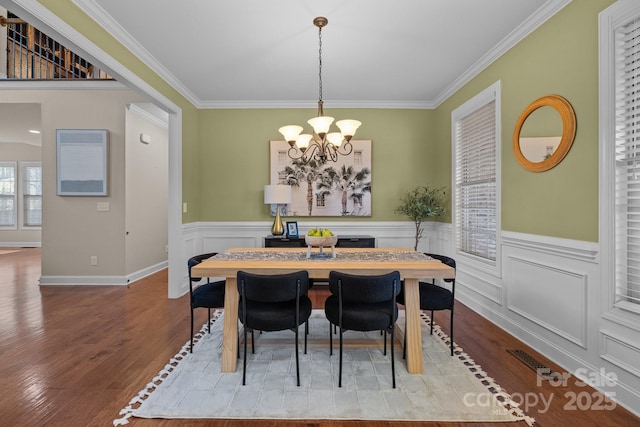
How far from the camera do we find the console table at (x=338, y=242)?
14.1ft

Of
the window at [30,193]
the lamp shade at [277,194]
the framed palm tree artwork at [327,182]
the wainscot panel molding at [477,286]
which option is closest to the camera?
the wainscot panel molding at [477,286]

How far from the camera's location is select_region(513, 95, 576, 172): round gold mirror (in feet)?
7.48

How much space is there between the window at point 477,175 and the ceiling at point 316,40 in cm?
47

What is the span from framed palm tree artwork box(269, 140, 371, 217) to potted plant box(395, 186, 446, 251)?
1.86ft

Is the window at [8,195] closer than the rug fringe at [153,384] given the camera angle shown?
No

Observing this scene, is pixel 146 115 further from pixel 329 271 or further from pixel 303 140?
pixel 329 271

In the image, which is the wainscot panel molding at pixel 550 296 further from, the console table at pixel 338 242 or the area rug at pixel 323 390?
the console table at pixel 338 242

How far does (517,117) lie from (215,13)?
2.86m

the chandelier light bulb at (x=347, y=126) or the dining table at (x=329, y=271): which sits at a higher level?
the chandelier light bulb at (x=347, y=126)

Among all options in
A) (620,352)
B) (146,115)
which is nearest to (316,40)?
(620,352)

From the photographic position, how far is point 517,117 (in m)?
2.85

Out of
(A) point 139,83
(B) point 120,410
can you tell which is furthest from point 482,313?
(A) point 139,83

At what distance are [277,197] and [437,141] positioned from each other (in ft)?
8.46

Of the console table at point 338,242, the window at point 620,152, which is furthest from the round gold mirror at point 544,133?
the console table at point 338,242
